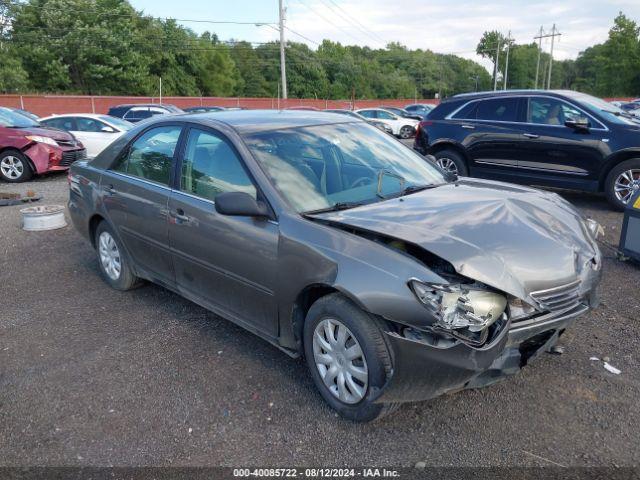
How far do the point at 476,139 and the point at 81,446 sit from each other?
7.75m

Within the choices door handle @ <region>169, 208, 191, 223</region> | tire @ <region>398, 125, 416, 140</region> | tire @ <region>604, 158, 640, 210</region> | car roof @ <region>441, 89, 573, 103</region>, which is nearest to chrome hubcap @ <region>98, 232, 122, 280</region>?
door handle @ <region>169, 208, 191, 223</region>

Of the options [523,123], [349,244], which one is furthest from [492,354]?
[523,123]

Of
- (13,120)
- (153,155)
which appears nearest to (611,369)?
(153,155)

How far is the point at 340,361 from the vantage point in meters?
2.93

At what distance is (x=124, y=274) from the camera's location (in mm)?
4812

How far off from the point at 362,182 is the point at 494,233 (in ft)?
3.57

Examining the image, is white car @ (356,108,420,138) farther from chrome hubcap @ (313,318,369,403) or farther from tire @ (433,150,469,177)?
chrome hubcap @ (313,318,369,403)

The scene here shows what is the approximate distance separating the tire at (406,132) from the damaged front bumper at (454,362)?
25.2 metres

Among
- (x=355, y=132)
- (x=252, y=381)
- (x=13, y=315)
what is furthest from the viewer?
(x=13, y=315)

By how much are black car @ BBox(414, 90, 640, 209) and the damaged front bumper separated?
532 cm

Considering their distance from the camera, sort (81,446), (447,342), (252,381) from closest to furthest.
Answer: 1. (447,342)
2. (81,446)
3. (252,381)

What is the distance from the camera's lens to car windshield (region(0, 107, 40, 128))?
1133cm

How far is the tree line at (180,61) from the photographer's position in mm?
44906

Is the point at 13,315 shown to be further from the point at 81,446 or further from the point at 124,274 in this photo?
the point at 81,446
